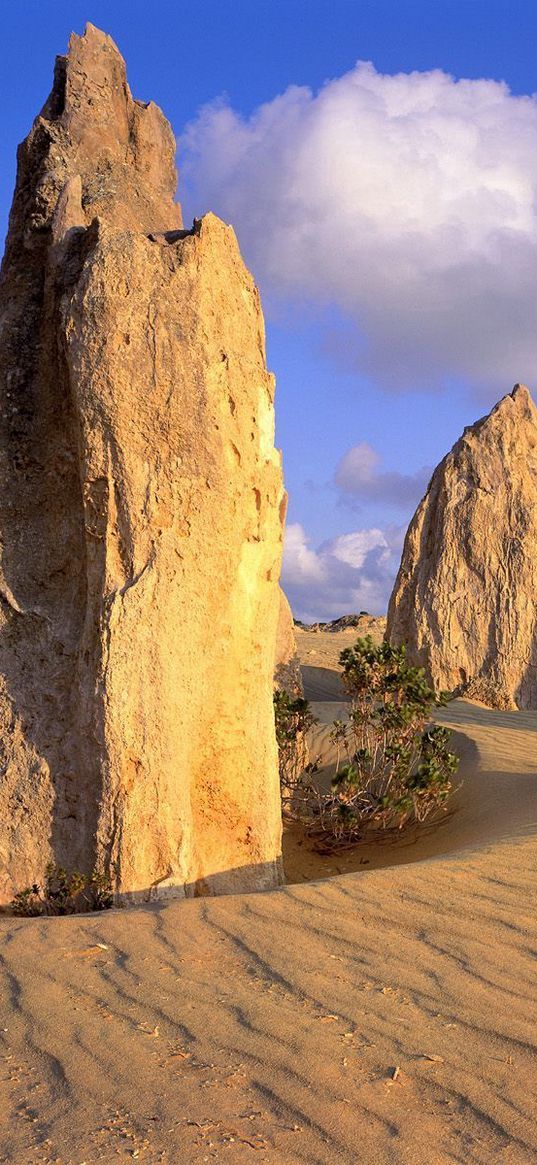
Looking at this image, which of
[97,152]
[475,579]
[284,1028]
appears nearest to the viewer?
[284,1028]

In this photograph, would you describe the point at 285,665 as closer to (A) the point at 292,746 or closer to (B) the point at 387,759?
(A) the point at 292,746

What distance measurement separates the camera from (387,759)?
9547mm

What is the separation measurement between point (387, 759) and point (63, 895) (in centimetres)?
467

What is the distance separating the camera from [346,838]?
29.2 feet

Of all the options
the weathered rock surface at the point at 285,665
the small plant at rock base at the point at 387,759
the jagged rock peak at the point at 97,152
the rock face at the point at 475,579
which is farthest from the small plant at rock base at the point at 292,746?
the rock face at the point at 475,579

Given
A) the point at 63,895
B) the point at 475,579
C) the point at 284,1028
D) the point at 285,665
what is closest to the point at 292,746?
the point at 285,665

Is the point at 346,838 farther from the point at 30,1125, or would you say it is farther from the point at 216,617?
the point at 30,1125

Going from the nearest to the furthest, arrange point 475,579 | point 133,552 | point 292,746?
1. point 133,552
2. point 292,746
3. point 475,579

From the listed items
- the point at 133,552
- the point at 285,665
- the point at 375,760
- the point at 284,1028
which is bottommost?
the point at 284,1028

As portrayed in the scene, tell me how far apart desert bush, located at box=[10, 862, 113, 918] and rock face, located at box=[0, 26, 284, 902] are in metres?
0.08

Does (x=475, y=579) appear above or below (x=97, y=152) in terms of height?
below

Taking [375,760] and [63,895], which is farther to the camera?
[375,760]

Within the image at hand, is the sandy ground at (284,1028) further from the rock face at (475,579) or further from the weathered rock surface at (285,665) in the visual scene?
the rock face at (475,579)

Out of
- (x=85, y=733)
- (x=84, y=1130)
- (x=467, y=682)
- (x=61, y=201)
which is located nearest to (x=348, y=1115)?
(x=84, y=1130)
